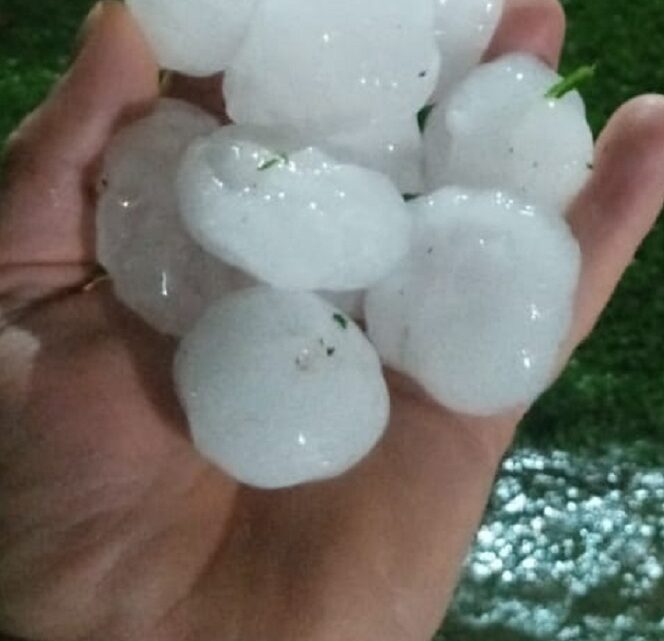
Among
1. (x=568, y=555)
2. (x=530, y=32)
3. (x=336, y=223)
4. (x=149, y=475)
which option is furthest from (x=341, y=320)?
(x=568, y=555)

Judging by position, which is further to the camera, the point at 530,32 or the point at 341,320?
the point at 530,32

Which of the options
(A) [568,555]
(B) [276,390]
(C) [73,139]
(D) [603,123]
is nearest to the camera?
(B) [276,390]

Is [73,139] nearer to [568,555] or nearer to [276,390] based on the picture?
[276,390]

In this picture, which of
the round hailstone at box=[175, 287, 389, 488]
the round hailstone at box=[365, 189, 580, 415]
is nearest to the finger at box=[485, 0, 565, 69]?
the round hailstone at box=[365, 189, 580, 415]

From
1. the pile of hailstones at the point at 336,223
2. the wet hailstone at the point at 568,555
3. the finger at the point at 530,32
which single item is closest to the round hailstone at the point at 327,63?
the pile of hailstones at the point at 336,223

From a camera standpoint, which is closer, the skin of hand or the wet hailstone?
the skin of hand

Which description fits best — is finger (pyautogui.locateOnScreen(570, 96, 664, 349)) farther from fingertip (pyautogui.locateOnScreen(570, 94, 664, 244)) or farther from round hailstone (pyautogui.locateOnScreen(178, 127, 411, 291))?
round hailstone (pyautogui.locateOnScreen(178, 127, 411, 291))

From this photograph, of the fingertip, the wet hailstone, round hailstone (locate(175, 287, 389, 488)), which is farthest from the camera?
the wet hailstone
